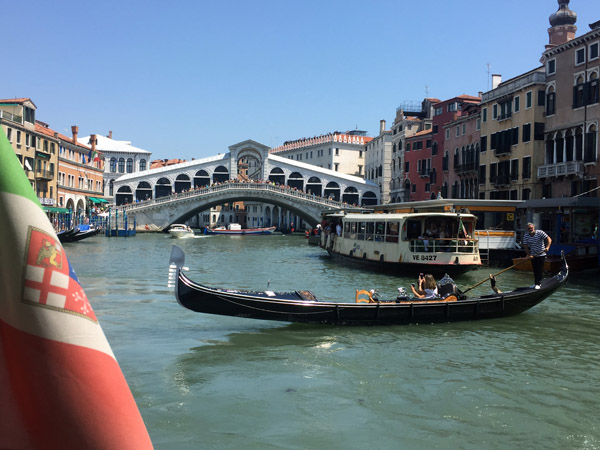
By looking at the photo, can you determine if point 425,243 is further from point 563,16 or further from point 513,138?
point 563,16

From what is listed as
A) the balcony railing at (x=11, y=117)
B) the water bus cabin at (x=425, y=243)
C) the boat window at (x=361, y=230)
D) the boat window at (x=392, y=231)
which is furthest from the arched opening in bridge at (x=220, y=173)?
the boat window at (x=392, y=231)

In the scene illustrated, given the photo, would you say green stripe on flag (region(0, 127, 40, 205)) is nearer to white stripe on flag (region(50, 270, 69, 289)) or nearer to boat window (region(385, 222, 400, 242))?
white stripe on flag (region(50, 270, 69, 289))

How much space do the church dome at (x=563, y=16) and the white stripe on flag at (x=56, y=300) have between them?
3447 centimetres

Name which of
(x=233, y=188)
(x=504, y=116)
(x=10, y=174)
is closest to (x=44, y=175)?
(x=233, y=188)

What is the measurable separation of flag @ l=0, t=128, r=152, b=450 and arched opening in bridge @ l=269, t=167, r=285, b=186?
47.5 meters

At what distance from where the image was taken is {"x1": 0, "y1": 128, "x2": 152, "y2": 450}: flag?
1.17 meters

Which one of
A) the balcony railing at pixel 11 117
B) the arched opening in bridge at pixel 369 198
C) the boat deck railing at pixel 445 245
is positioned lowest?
the boat deck railing at pixel 445 245

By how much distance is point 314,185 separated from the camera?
49.3 meters

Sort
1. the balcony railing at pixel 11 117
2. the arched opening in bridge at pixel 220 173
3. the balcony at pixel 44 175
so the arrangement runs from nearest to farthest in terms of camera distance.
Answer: the balcony railing at pixel 11 117 → the balcony at pixel 44 175 → the arched opening in bridge at pixel 220 173

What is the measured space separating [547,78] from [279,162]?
27.9 m

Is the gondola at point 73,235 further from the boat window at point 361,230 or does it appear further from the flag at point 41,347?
the flag at point 41,347

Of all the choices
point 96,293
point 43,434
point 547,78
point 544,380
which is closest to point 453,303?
point 544,380

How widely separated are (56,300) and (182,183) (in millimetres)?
47443

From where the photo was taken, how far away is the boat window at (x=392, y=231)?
51.5 feet
